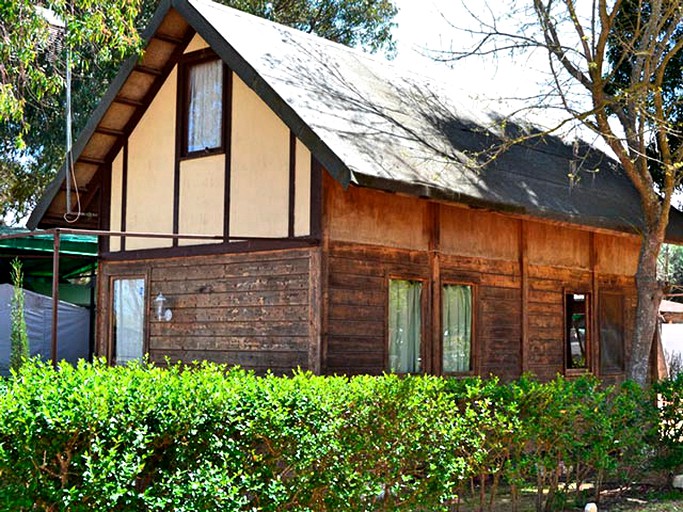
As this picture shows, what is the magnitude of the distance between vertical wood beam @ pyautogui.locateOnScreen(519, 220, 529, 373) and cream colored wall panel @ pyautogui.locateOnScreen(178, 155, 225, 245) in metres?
4.50

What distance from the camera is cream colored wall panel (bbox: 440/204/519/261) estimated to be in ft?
40.2

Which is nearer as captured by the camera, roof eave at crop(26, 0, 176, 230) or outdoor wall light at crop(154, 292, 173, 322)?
roof eave at crop(26, 0, 176, 230)

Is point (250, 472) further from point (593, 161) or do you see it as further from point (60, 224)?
point (593, 161)

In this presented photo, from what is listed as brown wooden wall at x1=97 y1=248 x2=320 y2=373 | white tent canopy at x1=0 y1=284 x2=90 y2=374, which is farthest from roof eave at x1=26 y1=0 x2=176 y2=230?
white tent canopy at x1=0 y1=284 x2=90 y2=374

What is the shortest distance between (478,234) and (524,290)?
138 cm

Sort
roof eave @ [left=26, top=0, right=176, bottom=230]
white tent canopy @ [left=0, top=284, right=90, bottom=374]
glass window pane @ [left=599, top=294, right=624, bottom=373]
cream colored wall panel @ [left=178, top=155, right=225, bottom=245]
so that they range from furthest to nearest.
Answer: white tent canopy @ [left=0, top=284, right=90, bottom=374] < glass window pane @ [left=599, top=294, right=624, bottom=373] < roof eave @ [left=26, top=0, right=176, bottom=230] < cream colored wall panel @ [left=178, top=155, right=225, bottom=245]

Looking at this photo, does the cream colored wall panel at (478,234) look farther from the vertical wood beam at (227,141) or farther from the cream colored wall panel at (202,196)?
the cream colored wall panel at (202,196)

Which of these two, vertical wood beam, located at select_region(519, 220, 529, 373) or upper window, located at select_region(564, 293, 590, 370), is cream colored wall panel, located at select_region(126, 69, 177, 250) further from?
upper window, located at select_region(564, 293, 590, 370)

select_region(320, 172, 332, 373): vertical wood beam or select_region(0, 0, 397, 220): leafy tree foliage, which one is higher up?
select_region(0, 0, 397, 220): leafy tree foliage

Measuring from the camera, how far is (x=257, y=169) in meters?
11.4

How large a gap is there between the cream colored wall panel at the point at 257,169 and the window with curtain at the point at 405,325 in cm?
168

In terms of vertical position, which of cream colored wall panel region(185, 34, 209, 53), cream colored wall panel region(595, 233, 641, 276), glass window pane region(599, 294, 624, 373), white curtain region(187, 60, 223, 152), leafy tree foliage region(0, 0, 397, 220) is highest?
leafy tree foliage region(0, 0, 397, 220)

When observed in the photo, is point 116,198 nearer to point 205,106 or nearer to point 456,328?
point 205,106

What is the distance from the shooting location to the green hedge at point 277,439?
5551 millimetres
